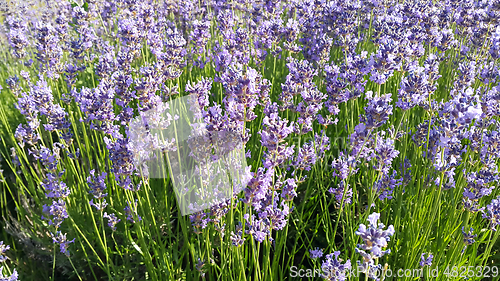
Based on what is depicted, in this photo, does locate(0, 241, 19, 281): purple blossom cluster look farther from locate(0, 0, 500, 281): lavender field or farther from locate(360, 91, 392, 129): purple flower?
locate(360, 91, 392, 129): purple flower

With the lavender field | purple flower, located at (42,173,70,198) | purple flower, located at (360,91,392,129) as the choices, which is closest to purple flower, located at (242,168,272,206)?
the lavender field

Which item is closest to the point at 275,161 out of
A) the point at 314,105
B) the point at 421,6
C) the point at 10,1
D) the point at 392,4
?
the point at 314,105

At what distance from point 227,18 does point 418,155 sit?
7.47ft

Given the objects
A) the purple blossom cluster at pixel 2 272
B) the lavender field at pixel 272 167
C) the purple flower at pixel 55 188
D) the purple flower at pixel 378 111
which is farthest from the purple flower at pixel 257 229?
the purple flower at pixel 55 188

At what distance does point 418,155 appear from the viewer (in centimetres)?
238

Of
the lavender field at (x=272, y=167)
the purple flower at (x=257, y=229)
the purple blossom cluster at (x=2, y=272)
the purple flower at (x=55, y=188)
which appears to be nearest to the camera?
the purple blossom cluster at (x=2, y=272)

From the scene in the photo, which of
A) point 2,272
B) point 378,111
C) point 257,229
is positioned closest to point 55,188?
point 2,272

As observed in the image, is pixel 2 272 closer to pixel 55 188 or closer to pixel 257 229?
pixel 55 188

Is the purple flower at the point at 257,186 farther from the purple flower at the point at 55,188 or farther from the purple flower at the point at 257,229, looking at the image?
the purple flower at the point at 55,188

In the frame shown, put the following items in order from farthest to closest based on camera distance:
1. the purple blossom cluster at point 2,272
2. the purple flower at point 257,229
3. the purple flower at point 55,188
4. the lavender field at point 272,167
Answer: the purple flower at point 55,188, the lavender field at point 272,167, the purple flower at point 257,229, the purple blossom cluster at point 2,272

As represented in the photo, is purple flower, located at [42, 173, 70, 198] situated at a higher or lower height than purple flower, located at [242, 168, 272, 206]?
lower

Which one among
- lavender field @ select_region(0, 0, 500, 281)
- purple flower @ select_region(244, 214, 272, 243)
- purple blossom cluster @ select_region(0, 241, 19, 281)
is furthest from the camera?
→ lavender field @ select_region(0, 0, 500, 281)

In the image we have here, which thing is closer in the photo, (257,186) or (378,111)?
(257,186)

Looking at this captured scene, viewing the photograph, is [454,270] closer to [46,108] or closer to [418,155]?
[418,155]
